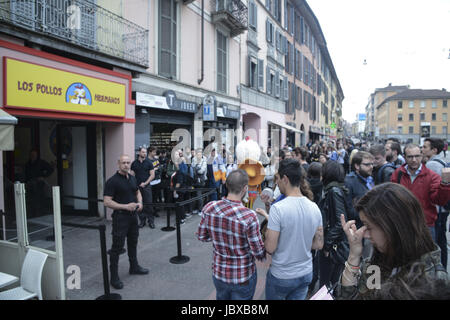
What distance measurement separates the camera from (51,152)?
8.59 metres

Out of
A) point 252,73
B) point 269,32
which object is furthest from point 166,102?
point 269,32

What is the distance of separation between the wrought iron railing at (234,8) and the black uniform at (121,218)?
35.1ft

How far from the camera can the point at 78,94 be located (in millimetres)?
6629

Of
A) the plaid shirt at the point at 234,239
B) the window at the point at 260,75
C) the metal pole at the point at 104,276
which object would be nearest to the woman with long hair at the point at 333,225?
the plaid shirt at the point at 234,239

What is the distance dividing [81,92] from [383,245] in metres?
6.88

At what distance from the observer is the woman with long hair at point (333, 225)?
309cm

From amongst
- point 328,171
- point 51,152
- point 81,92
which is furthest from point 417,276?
point 51,152

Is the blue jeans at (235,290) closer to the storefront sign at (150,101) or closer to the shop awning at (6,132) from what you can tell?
the shop awning at (6,132)

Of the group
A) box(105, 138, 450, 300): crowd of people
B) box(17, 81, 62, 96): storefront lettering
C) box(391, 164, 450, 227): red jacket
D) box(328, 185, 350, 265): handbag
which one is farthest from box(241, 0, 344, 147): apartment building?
box(328, 185, 350, 265): handbag

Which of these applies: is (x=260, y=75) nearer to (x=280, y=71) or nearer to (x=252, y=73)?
(x=252, y=73)

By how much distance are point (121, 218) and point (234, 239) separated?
2.44 metres

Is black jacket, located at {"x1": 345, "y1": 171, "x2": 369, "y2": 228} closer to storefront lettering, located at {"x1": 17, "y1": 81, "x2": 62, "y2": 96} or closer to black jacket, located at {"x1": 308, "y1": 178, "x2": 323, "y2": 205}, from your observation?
black jacket, located at {"x1": 308, "y1": 178, "x2": 323, "y2": 205}

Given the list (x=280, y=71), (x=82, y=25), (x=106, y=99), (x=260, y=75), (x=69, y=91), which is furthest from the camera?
(x=280, y=71)

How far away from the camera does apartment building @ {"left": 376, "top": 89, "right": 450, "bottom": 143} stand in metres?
71.1
